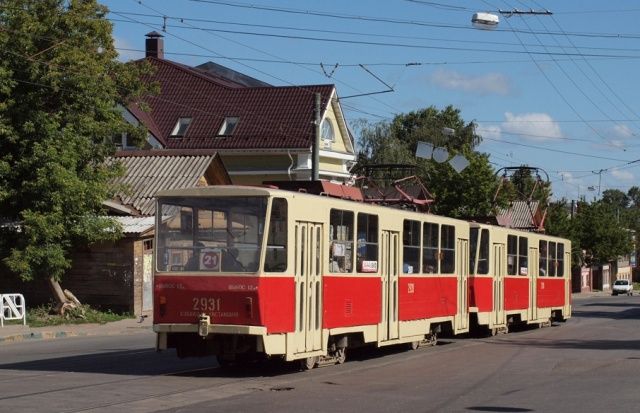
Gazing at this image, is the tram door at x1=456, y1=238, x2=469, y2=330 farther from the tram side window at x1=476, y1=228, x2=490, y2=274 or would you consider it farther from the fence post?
the fence post

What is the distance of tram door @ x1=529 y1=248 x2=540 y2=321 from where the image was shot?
30906mm

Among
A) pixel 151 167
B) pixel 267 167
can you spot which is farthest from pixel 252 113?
pixel 151 167

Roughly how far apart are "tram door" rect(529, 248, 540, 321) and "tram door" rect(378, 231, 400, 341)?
11.7m

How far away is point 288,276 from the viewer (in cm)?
1570

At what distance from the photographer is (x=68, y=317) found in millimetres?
30844

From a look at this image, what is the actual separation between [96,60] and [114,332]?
8242 mm

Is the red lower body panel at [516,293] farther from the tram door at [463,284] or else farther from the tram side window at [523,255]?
the tram door at [463,284]

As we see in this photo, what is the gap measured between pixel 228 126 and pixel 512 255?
28624 millimetres

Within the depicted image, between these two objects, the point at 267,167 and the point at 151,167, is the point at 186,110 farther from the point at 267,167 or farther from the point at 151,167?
the point at 151,167

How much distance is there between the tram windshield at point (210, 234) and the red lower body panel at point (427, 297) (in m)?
5.33

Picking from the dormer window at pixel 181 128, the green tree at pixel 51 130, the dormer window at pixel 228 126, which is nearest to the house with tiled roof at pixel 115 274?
the green tree at pixel 51 130

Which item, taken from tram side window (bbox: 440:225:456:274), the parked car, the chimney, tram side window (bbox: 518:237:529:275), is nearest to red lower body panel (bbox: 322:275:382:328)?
tram side window (bbox: 440:225:456:274)

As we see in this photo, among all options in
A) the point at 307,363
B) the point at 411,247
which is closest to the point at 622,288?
the point at 411,247

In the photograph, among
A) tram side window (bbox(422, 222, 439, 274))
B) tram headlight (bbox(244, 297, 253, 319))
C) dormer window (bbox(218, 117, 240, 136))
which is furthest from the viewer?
dormer window (bbox(218, 117, 240, 136))
